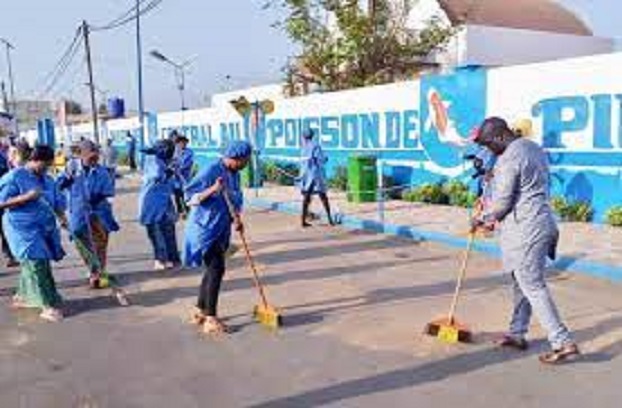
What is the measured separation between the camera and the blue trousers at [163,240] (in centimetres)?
1046

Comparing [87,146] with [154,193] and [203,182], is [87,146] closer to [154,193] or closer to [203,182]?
[154,193]

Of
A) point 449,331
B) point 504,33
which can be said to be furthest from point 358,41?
point 449,331

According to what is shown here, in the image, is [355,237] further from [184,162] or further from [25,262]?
[25,262]

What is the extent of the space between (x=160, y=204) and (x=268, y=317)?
11.7 feet

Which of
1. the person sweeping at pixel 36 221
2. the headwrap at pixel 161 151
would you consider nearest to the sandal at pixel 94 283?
the person sweeping at pixel 36 221

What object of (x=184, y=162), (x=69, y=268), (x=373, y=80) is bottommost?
(x=69, y=268)

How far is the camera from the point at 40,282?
8.01 meters

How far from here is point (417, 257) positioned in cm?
1087

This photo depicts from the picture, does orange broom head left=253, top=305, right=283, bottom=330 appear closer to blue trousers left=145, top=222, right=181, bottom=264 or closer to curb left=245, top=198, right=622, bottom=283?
blue trousers left=145, top=222, right=181, bottom=264

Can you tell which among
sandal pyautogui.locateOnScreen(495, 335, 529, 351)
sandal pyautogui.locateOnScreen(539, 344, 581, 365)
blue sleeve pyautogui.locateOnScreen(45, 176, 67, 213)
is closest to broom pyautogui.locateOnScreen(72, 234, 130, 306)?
blue sleeve pyautogui.locateOnScreen(45, 176, 67, 213)

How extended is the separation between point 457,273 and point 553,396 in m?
4.24

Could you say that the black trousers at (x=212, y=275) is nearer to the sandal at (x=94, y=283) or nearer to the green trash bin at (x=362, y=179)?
the sandal at (x=94, y=283)

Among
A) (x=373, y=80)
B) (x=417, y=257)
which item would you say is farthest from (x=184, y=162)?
(x=373, y=80)

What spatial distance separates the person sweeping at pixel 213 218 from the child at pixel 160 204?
3.27m
